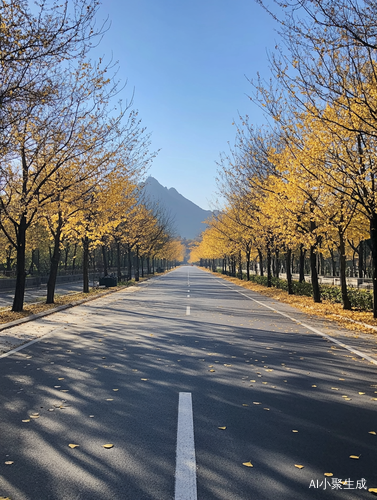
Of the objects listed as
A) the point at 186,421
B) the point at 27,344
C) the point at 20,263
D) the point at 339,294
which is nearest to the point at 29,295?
the point at 20,263

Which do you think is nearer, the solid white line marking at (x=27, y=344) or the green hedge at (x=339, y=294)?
the solid white line marking at (x=27, y=344)

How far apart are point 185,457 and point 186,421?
0.85m

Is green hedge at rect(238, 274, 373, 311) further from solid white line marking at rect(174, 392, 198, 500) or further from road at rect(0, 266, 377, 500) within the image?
solid white line marking at rect(174, 392, 198, 500)

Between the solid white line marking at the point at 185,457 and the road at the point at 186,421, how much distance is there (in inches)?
0.5

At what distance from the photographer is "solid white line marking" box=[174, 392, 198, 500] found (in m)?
3.11

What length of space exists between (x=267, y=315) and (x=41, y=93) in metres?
9.95

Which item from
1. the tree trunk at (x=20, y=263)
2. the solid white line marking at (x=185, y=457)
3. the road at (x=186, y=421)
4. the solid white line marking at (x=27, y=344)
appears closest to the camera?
the solid white line marking at (x=185, y=457)

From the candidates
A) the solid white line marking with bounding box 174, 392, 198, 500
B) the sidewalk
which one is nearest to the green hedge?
the solid white line marking with bounding box 174, 392, 198, 500

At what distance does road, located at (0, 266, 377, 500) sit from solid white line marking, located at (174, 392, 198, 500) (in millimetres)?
12

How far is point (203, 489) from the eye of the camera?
315 cm

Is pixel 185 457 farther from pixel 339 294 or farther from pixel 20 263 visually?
pixel 339 294

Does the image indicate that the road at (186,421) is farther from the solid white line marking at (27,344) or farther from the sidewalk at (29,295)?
the sidewalk at (29,295)

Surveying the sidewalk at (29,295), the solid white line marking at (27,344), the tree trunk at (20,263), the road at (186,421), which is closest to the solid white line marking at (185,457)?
the road at (186,421)

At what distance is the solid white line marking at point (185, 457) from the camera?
3.11 m
